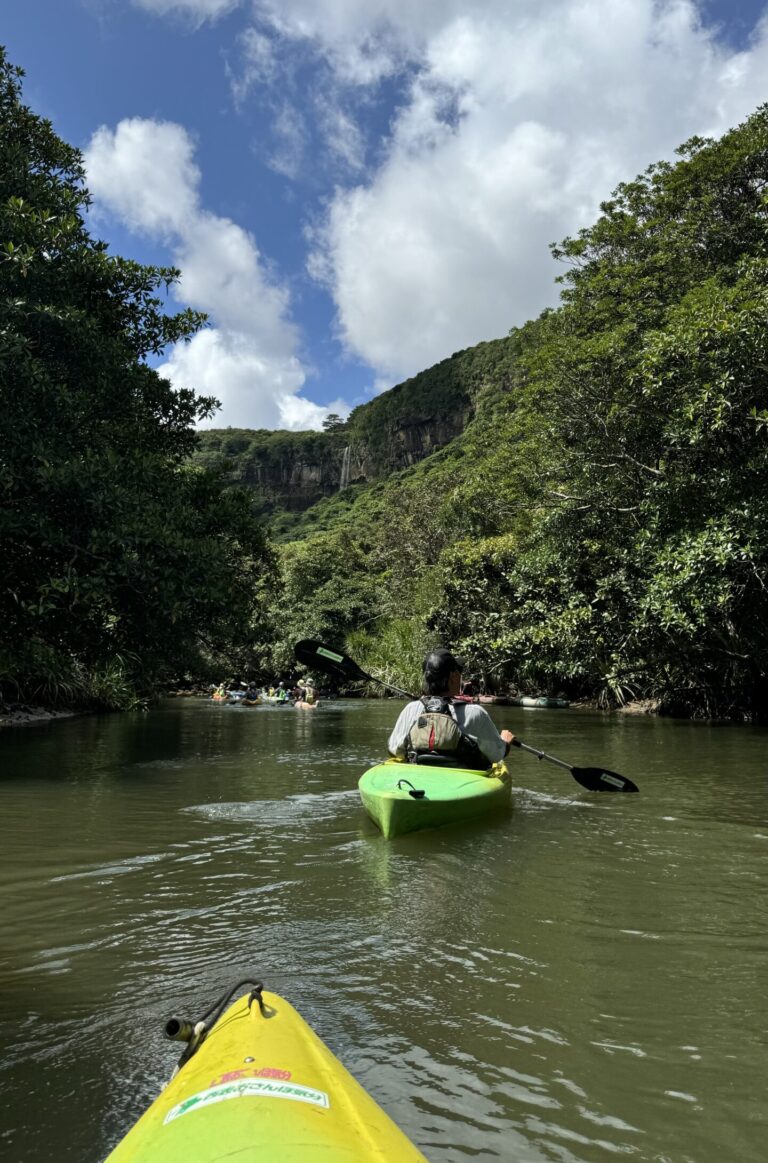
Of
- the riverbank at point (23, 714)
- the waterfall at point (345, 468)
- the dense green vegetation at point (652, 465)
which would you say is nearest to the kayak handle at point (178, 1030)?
the dense green vegetation at point (652, 465)

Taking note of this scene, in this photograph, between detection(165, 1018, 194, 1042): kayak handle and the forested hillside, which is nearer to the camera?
detection(165, 1018, 194, 1042): kayak handle

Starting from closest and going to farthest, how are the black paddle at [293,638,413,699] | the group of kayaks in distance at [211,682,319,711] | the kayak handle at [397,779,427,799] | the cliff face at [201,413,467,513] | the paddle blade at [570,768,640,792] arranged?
the kayak handle at [397,779,427,799], the paddle blade at [570,768,640,792], the black paddle at [293,638,413,699], the group of kayaks in distance at [211,682,319,711], the cliff face at [201,413,467,513]

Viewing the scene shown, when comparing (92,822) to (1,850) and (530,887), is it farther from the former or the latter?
(530,887)

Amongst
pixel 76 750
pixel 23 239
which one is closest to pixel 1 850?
pixel 76 750

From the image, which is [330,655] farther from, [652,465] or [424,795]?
[652,465]

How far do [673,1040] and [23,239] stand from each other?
9.63 metres

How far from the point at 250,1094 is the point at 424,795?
3.65 meters

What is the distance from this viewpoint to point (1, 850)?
4.93 meters

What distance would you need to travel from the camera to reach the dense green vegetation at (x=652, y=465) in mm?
11516

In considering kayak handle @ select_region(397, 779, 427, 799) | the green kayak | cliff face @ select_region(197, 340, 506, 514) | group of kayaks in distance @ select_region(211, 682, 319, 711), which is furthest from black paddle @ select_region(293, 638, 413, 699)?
cliff face @ select_region(197, 340, 506, 514)

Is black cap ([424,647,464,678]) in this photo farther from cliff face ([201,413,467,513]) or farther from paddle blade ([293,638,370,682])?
cliff face ([201,413,467,513])

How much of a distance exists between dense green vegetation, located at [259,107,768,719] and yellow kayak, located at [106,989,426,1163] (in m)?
10.8

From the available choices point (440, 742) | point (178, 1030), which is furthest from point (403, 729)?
point (178, 1030)

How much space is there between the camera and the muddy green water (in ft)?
6.62
